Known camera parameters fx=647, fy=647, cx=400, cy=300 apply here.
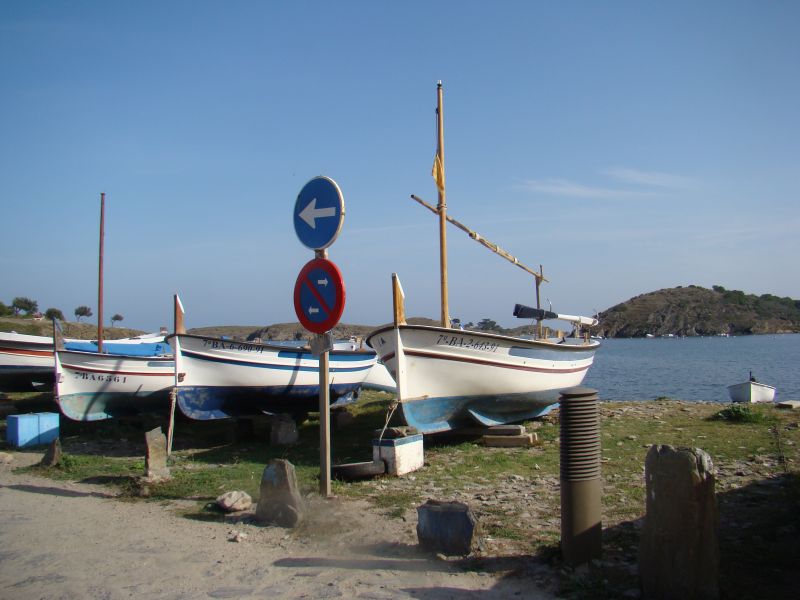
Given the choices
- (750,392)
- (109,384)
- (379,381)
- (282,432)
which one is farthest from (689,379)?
(109,384)

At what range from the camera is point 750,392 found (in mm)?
16469

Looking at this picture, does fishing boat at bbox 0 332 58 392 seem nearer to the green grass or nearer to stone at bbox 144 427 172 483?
the green grass

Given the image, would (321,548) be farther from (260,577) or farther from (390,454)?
(390,454)

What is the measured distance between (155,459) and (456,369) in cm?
449

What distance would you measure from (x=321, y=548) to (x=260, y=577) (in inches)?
27.7

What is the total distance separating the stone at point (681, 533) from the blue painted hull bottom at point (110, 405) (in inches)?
450

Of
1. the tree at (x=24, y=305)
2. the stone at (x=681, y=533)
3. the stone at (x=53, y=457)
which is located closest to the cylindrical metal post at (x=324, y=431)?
the stone at (x=681, y=533)

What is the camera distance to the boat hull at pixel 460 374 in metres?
9.59

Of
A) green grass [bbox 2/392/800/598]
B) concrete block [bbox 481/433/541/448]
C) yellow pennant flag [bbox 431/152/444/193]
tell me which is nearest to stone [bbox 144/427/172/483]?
green grass [bbox 2/392/800/598]

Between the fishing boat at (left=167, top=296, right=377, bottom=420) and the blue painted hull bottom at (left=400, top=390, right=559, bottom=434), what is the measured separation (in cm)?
227

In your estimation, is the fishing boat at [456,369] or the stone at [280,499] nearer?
the stone at [280,499]

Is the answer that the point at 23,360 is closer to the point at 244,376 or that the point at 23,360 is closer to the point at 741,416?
the point at 244,376

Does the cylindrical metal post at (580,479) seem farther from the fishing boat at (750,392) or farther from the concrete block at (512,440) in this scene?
the fishing boat at (750,392)

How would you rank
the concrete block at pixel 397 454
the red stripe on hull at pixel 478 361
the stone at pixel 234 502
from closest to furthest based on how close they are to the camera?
the stone at pixel 234 502 < the concrete block at pixel 397 454 < the red stripe on hull at pixel 478 361
